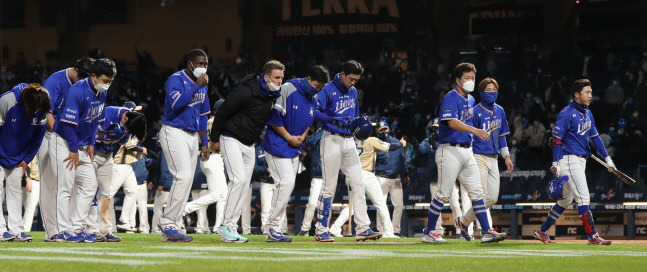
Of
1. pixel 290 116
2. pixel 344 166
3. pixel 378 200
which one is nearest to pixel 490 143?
pixel 378 200

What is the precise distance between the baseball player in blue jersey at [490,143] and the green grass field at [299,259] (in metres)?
3.36

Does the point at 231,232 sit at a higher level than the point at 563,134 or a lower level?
lower

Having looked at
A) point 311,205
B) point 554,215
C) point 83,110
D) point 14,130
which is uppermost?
point 83,110

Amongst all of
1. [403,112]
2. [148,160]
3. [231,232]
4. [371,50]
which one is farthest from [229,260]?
[371,50]

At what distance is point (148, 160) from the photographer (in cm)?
2031

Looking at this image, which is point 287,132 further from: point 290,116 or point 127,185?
point 127,185

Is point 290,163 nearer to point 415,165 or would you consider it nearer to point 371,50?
point 415,165

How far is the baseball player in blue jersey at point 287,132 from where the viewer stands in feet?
37.2

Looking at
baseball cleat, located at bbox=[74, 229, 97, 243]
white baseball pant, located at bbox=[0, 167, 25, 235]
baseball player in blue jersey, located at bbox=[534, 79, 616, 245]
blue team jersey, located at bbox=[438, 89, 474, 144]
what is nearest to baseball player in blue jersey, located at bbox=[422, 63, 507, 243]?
blue team jersey, located at bbox=[438, 89, 474, 144]

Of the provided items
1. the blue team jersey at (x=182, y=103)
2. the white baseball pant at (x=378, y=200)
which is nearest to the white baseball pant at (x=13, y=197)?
the blue team jersey at (x=182, y=103)

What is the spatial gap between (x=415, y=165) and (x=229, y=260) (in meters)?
13.3

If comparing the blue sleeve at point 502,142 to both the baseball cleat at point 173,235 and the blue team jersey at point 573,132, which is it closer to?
the blue team jersey at point 573,132

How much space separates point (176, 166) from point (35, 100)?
1.68m

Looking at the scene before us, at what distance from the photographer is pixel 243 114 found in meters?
11.0
